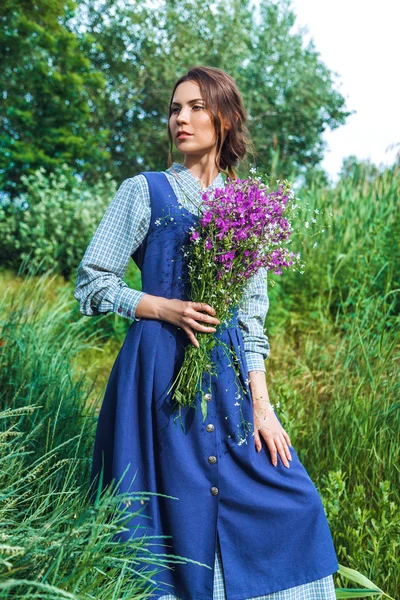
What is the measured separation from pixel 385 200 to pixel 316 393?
232 centimetres

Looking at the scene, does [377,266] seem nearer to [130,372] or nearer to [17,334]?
[17,334]

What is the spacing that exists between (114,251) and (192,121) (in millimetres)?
503

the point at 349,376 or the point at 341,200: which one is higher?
the point at 341,200

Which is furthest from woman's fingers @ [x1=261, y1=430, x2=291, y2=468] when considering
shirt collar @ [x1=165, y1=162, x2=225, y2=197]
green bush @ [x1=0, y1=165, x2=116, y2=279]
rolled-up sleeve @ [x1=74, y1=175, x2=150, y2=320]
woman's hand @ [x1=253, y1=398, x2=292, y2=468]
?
green bush @ [x1=0, y1=165, x2=116, y2=279]

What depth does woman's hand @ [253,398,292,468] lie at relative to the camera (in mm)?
1924

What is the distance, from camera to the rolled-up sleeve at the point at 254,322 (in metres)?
2.04

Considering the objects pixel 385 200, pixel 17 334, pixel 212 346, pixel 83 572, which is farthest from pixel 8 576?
pixel 385 200

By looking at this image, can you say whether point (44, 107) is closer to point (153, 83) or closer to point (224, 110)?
point (153, 83)

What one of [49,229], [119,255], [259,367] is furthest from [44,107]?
[259,367]

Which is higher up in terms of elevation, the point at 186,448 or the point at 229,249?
the point at 229,249

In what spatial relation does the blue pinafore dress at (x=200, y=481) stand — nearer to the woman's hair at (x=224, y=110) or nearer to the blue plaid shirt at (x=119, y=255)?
the blue plaid shirt at (x=119, y=255)

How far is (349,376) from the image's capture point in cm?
378

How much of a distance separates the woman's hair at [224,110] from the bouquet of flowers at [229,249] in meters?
0.39

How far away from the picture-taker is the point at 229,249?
68.6 inches
